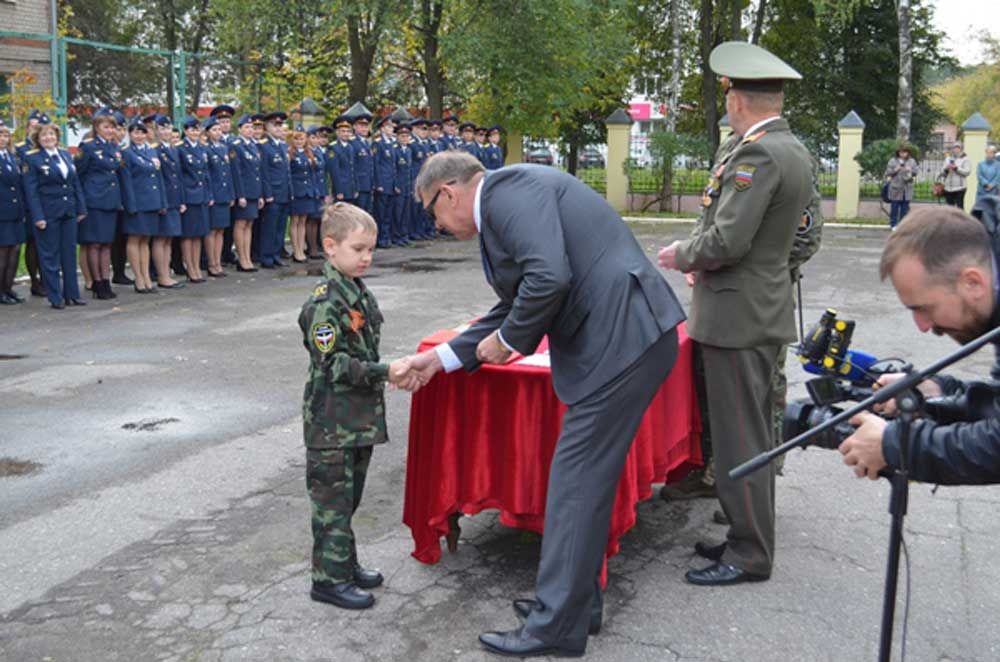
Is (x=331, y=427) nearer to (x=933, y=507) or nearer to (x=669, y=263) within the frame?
(x=669, y=263)

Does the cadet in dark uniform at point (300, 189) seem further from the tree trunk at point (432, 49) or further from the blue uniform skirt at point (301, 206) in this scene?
the tree trunk at point (432, 49)

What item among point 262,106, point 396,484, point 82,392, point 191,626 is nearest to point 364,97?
point 262,106

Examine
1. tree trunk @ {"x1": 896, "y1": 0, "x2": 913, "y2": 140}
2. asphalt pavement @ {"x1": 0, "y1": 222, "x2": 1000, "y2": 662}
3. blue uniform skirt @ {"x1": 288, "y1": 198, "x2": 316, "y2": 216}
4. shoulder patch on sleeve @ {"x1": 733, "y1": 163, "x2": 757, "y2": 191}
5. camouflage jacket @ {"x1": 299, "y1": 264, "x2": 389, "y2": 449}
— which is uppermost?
tree trunk @ {"x1": 896, "y1": 0, "x2": 913, "y2": 140}

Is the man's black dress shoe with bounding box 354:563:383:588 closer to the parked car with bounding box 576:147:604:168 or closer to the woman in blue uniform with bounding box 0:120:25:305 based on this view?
the woman in blue uniform with bounding box 0:120:25:305

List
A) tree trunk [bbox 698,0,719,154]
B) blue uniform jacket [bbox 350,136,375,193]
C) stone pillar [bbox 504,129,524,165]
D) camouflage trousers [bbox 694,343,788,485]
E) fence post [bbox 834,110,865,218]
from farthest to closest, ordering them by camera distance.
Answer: tree trunk [bbox 698,0,719,154] < stone pillar [bbox 504,129,524,165] < fence post [bbox 834,110,865,218] < blue uniform jacket [bbox 350,136,375,193] < camouflage trousers [bbox 694,343,788,485]

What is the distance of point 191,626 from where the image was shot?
4.05 m

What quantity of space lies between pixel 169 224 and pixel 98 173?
113 centimetres

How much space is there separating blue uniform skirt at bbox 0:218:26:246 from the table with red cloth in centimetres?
901

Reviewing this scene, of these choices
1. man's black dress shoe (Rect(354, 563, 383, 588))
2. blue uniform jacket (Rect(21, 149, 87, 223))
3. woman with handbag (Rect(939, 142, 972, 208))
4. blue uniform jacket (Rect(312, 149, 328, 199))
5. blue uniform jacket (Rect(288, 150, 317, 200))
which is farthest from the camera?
woman with handbag (Rect(939, 142, 972, 208))

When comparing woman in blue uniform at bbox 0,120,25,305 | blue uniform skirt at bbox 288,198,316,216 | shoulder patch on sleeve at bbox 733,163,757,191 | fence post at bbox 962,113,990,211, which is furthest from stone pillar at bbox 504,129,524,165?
shoulder patch on sleeve at bbox 733,163,757,191

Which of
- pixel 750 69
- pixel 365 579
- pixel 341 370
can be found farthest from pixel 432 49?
pixel 341 370

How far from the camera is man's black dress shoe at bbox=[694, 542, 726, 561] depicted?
15.4 feet

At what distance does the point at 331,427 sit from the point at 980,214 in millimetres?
2409

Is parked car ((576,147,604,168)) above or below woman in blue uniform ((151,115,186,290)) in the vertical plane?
above
